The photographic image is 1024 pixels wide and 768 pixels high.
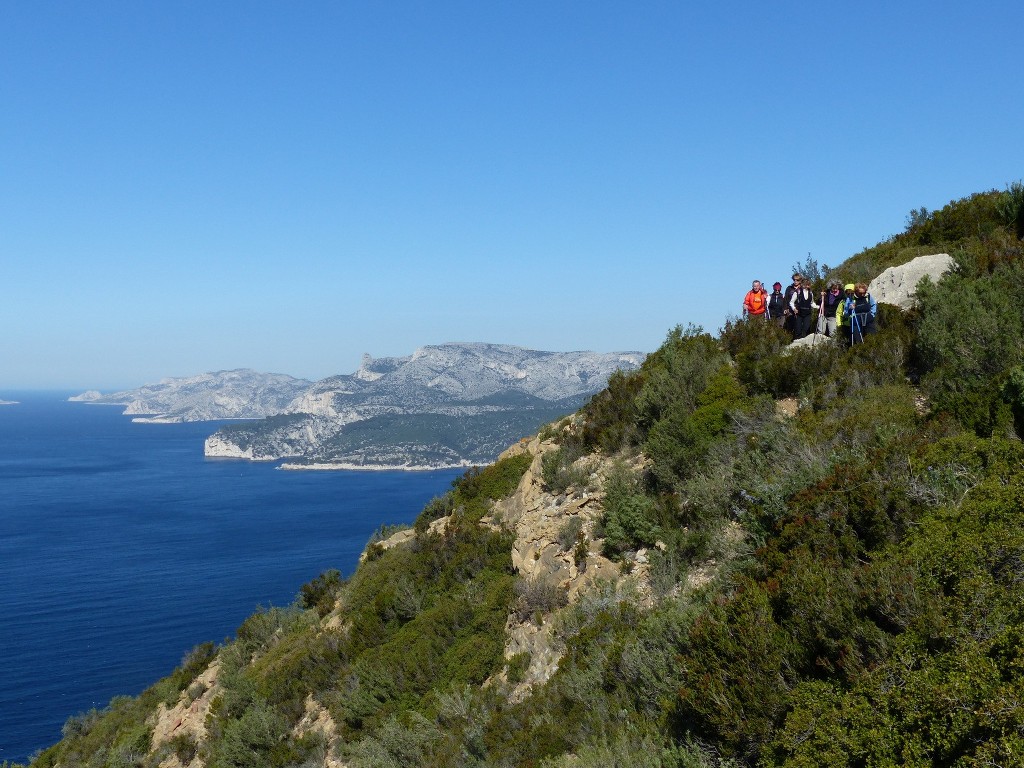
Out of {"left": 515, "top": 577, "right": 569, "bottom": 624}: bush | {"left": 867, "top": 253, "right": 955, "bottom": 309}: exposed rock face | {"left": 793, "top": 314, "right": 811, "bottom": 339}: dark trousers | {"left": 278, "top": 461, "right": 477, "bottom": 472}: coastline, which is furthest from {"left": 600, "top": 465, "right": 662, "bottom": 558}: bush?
{"left": 278, "top": 461, "right": 477, "bottom": 472}: coastline

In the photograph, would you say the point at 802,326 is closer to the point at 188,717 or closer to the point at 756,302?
the point at 756,302

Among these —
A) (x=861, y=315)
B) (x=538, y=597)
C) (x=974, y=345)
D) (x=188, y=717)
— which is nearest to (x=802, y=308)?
(x=861, y=315)

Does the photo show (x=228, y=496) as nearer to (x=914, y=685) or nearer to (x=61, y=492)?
(x=61, y=492)

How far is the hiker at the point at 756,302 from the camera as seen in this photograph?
14461mm

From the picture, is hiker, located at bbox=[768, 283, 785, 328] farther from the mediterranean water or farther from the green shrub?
the mediterranean water

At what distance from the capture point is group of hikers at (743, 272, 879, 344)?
37.4ft

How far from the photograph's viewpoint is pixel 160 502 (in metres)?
111

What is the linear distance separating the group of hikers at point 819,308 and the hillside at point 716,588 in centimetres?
44

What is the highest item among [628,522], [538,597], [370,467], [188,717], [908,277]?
[908,277]

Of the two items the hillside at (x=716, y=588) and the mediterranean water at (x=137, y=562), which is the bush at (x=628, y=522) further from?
the mediterranean water at (x=137, y=562)

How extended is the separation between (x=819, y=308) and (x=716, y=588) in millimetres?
7415

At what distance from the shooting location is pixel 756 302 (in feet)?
47.6

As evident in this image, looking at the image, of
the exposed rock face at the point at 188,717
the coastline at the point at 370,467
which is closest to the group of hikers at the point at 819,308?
the exposed rock face at the point at 188,717

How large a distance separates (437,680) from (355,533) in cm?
8202
